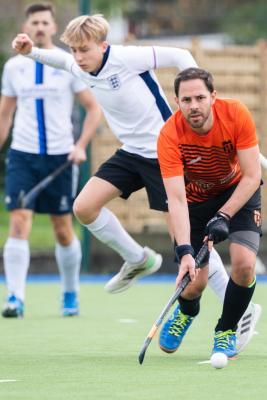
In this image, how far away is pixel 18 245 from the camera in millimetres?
9312

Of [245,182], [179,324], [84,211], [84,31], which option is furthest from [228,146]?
[84,211]

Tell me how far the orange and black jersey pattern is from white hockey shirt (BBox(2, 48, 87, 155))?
120 inches

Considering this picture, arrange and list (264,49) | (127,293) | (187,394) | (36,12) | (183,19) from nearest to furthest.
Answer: (187,394), (36,12), (127,293), (264,49), (183,19)

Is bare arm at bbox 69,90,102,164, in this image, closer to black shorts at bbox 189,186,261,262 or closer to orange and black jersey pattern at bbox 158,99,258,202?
black shorts at bbox 189,186,261,262

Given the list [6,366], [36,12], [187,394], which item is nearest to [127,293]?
[36,12]

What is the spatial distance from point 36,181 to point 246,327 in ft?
10.2

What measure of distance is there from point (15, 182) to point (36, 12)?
1.16 metres

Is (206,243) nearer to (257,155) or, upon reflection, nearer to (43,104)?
(257,155)

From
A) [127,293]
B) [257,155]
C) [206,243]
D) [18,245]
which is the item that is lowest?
[127,293]

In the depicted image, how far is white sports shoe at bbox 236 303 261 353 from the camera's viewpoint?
21.5 ft

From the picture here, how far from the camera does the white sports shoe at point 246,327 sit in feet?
21.5

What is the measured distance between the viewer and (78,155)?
30.3 feet

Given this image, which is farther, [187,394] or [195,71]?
[195,71]

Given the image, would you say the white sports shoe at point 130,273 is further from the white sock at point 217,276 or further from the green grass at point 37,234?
the green grass at point 37,234
